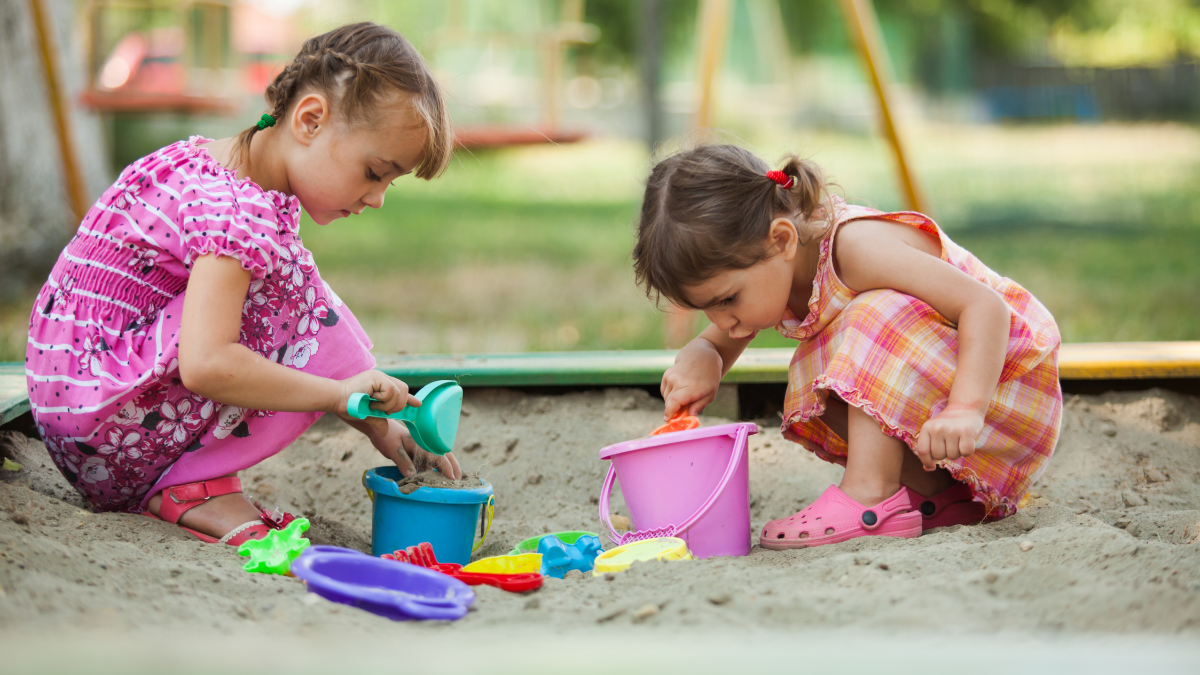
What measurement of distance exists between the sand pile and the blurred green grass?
0.62 metres

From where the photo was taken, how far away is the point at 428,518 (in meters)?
1.55

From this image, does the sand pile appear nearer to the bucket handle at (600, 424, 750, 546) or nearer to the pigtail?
the bucket handle at (600, 424, 750, 546)

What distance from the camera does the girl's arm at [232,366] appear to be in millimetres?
1407

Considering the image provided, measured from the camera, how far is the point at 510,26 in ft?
20.9

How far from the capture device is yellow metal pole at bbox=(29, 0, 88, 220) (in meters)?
2.88

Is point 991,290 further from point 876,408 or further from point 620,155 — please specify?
point 620,155

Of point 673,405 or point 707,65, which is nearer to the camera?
point 673,405

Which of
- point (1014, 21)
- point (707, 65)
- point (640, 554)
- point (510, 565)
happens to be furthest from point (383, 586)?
point (1014, 21)

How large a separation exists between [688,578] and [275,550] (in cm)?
58

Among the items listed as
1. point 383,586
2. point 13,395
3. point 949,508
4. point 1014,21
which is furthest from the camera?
point 1014,21

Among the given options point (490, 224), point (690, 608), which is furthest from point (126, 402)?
point (490, 224)

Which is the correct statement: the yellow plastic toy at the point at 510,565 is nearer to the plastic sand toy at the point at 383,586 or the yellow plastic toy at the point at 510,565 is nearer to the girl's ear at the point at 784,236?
the plastic sand toy at the point at 383,586

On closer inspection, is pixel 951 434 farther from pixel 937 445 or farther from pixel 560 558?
pixel 560 558

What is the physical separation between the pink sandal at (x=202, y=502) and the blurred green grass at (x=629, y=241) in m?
0.67
